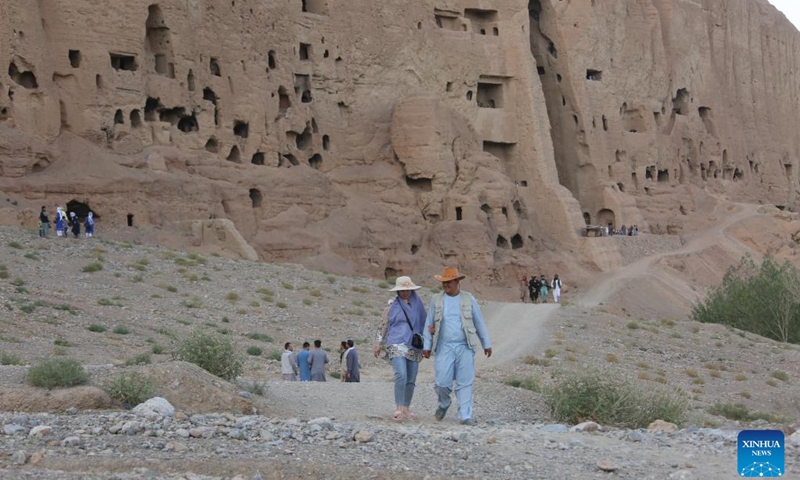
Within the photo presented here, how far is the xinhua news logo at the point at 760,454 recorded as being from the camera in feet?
32.7

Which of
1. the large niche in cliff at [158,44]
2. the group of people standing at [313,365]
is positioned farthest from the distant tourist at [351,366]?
the large niche in cliff at [158,44]

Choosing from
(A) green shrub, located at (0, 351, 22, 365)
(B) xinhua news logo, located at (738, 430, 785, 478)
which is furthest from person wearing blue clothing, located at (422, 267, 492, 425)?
(A) green shrub, located at (0, 351, 22, 365)

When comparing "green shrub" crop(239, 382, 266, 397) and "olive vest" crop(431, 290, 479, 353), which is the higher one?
"olive vest" crop(431, 290, 479, 353)

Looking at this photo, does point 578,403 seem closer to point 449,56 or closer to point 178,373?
point 178,373

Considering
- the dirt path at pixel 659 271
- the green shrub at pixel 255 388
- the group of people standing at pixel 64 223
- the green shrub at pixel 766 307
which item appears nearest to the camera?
the green shrub at pixel 255 388

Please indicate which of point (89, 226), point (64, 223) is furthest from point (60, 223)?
point (89, 226)

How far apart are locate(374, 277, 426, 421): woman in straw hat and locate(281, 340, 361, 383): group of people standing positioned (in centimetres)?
509

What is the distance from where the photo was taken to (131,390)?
41.4 feet

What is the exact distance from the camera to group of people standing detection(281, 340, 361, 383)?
730 inches

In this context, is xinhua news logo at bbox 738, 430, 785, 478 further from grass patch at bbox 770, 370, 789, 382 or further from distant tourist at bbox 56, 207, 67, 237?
distant tourist at bbox 56, 207, 67, 237

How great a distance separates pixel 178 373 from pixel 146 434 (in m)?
2.23

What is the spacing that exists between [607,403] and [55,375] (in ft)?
20.4

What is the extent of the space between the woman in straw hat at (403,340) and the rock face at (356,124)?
74.9 feet

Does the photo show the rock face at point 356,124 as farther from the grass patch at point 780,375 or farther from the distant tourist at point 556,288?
the grass patch at point 780,375
